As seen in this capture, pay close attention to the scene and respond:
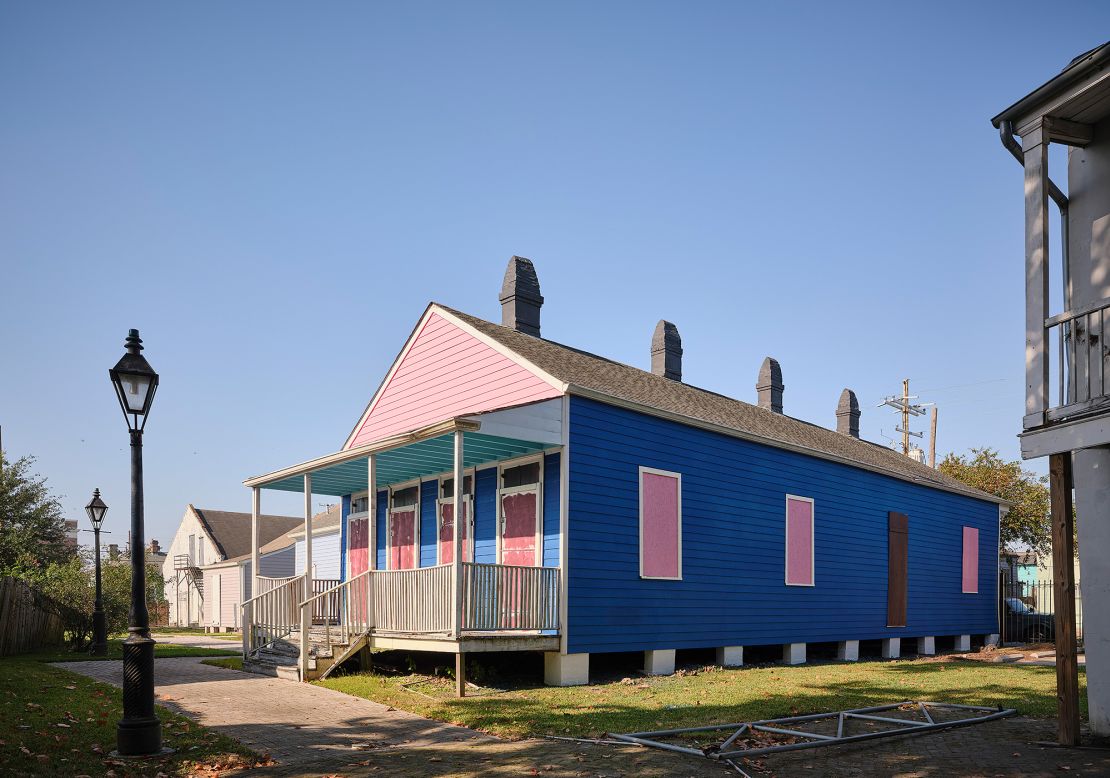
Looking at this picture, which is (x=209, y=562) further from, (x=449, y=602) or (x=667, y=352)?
(x=449, y=602)

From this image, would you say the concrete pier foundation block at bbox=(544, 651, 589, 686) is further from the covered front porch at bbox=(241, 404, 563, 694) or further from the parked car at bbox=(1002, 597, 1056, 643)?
the parked car at bbox=(1002, 597, 1056, 643)

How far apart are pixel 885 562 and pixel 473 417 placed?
13172 mm

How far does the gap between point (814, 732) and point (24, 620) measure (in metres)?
16.9

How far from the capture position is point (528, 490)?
591 inches

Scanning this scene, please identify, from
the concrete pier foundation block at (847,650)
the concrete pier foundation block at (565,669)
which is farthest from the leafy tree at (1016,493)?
the concrete pier foundation block at (565,669)

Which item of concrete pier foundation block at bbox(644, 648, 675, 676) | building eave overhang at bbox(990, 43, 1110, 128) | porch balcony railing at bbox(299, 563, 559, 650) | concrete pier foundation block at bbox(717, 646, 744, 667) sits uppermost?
building eave overhang at bbox(990, 43, 1110, 128)

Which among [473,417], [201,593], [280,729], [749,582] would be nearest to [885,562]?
[749,582]

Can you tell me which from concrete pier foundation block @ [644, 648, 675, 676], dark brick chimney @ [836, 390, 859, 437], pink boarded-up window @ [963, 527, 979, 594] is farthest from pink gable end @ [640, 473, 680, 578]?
dark brick chimney @ [836, 390, 859, 437]

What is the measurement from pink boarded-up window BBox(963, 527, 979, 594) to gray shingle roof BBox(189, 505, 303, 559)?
105ft

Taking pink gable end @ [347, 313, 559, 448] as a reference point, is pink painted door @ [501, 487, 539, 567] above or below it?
below

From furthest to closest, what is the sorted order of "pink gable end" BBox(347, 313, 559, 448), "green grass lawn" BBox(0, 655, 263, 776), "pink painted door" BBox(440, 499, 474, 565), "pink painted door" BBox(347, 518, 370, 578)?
"pink painted door" BBox(347, 518, 370, 578) → "pink painted door" BBox(440, 499, 474, 565) → "pink gable end" BBox(347, 313, 559, 448) → "green grass lawn" BBox(0, 655, 263, 776)

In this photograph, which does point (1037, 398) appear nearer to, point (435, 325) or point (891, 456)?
point (435, 325)

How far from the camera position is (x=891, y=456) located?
1062 inches

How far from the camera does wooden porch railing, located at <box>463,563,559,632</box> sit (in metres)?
12.7
